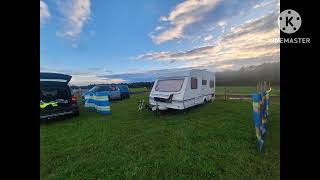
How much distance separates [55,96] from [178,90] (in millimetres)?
5249

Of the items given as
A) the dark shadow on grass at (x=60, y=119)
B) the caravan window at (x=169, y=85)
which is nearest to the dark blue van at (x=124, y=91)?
the caravan window at (x=169, y=85)

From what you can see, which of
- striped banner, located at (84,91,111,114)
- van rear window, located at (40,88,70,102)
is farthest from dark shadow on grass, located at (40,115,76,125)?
striped banner, located at (84,91,111,114)

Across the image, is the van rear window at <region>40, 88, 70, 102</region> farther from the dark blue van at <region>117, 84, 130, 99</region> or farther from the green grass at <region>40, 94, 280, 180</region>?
the dark blue van at <region>117, 84, 130, 99</region>

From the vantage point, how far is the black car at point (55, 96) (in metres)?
7.06

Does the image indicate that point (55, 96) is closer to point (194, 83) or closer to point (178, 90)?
point (178, 90)

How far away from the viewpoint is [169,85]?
920cm

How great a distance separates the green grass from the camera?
3.30 m

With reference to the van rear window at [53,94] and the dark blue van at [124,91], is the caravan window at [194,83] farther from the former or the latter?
the dark blue van at [124,91]

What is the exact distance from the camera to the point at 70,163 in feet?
12.5

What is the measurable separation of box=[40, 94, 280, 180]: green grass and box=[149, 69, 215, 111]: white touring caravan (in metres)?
2.19
